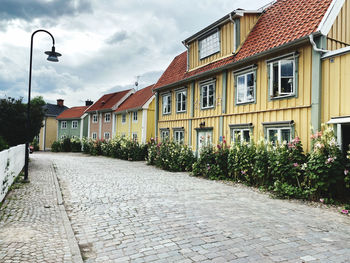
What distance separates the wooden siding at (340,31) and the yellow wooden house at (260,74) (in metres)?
0.03

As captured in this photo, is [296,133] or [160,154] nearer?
[296,133]

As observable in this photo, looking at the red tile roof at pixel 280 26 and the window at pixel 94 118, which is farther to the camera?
the window at pixel 94 118

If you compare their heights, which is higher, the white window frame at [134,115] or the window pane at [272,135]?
the white window frame at [134,115]

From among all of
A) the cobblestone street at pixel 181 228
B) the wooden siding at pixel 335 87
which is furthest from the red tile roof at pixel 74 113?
the wooden siding at pixel 335 87

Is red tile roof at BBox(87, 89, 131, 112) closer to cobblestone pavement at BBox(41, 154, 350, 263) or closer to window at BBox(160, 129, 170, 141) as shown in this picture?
window at BBox(160, 129, 170, 141)

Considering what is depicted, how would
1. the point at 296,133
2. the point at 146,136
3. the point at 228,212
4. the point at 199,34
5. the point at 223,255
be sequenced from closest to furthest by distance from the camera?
the point at 223,255 < the point at 228,212 < the point at 296,133 < the point at 199,34 < the point at 146,136

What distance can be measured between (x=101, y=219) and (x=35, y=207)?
2149mm

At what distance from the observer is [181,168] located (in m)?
14.6

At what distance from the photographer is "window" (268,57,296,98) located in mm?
9977

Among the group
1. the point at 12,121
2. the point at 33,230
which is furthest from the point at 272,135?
the point at 12,121

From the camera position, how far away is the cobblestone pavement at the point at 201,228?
13.1 ft

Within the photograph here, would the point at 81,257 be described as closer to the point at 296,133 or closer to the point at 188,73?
the point at 296,133

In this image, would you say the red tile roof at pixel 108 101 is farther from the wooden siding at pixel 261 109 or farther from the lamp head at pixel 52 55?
the lamp head at pixel 52 55

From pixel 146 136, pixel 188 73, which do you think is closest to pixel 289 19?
pixel 188 73
